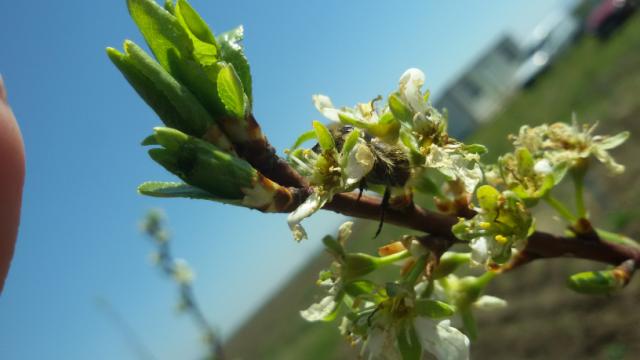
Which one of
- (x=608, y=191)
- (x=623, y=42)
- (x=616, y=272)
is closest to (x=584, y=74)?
(x=623, y=42)

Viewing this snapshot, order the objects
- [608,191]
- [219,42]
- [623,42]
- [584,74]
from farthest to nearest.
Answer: [584,74] < [623,42] < [608,191] < [219,42]

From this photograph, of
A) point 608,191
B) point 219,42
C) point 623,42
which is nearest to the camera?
point 219,42

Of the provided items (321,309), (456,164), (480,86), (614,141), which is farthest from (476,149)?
(480,86)

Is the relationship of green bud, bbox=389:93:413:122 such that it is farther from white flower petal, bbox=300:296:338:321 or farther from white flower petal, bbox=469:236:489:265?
white flower petal, bbox=300:296:338:321

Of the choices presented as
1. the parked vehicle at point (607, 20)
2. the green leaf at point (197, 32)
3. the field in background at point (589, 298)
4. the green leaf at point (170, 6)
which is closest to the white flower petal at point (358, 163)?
the green leaf at point (197, 32)

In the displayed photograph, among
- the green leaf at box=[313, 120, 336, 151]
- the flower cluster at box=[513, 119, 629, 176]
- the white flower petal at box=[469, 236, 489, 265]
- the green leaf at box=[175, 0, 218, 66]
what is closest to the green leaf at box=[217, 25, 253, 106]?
the green leaf at box=[175, 0, 218, 66]

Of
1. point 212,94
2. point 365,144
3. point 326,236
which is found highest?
point 212,94

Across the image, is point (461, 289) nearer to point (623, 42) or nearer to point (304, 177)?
A: point (304, 177)

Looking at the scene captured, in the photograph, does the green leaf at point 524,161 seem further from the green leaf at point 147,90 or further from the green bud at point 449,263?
the green leaf at point 147,90
